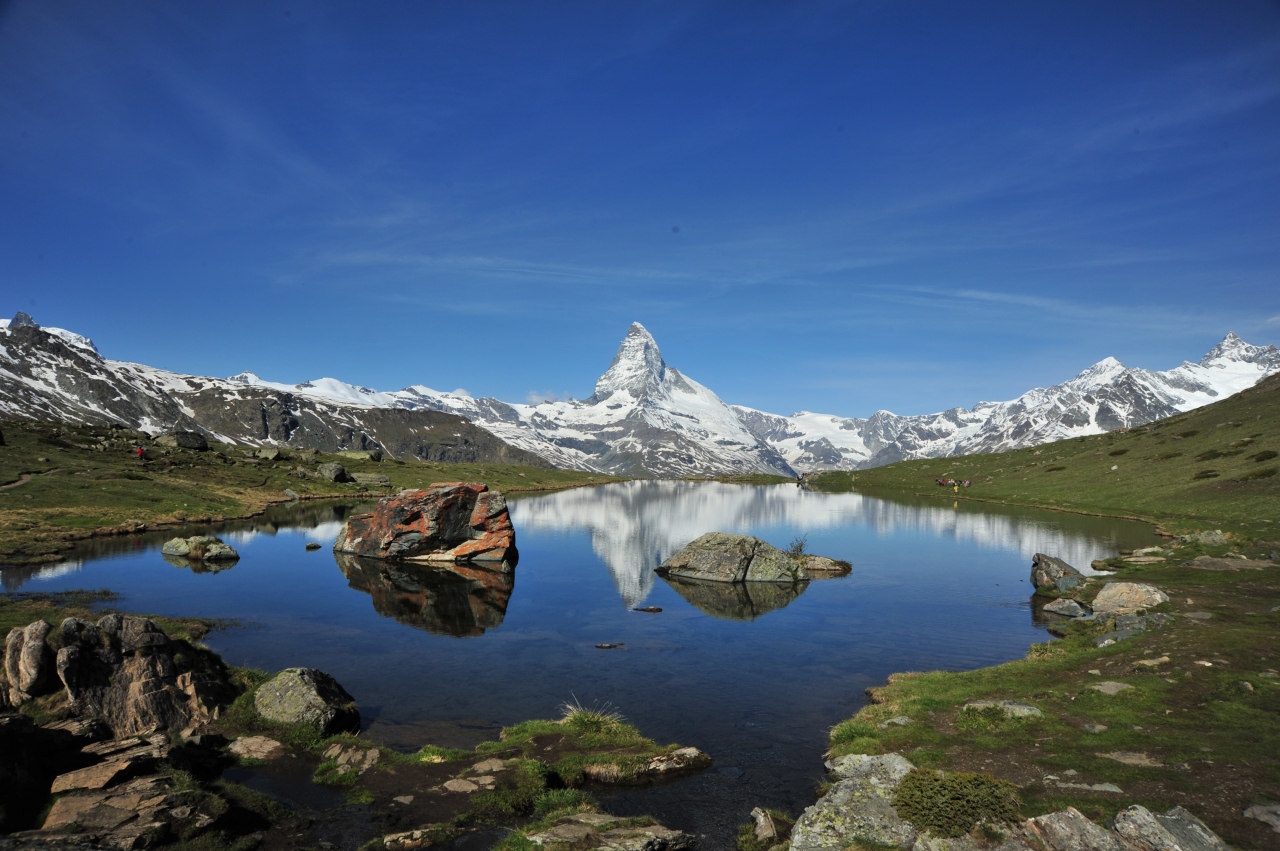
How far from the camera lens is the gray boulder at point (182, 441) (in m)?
157

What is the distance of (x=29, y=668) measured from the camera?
80.5 ft

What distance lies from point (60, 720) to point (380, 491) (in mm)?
140872

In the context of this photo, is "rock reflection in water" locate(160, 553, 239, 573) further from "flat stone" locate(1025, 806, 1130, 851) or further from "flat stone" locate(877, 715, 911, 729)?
"flat stone" locate(1025, 806, 1130, 851)

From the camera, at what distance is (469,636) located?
45.6 meters

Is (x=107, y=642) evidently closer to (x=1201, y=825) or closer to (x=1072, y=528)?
(x=1201, y=825)

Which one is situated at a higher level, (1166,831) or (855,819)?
(1166,831)

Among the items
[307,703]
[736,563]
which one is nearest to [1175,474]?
[736,563]

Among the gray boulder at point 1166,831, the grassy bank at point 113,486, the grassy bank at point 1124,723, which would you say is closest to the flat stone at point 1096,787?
the grassy bank at point 1124,723

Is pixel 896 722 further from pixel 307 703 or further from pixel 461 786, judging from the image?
pixel 307 703

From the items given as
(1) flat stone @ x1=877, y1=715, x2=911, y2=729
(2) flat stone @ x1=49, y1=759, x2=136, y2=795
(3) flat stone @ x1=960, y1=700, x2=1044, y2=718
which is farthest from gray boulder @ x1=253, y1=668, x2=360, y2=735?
(3) flat stone @ x1=960, y1=700, x2=1044, y2=718

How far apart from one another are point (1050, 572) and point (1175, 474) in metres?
82.5

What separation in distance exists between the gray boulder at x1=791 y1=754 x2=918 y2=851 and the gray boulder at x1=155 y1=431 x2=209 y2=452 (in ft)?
574

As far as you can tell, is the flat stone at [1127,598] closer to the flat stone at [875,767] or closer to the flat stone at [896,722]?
the flat stone at [896,722]

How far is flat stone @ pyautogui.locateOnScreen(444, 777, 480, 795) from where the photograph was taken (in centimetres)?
2262
